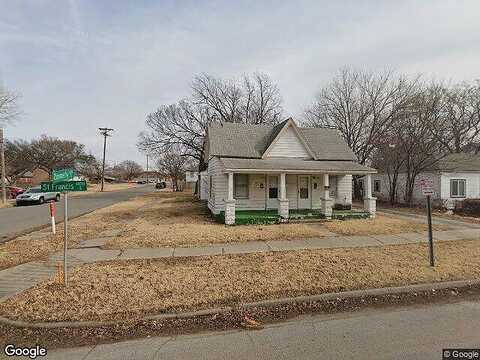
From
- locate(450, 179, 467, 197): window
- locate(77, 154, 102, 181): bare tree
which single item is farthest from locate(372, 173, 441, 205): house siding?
locate(77, 154, 102, 181): bare tree

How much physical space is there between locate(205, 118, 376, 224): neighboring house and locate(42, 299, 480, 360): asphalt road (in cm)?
1024

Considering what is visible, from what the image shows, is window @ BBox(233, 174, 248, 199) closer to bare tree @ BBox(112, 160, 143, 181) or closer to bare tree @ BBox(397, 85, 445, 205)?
bare tree @ BBox(397, 85, 445, 205)

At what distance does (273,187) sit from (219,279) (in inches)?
441

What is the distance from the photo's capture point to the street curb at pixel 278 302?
4293 mm

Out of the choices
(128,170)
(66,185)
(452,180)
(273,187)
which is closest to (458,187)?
(452,180)

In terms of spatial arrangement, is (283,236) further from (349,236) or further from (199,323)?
(199,323)

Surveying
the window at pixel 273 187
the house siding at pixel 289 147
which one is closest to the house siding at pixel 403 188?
the house siding at pixel 289 147

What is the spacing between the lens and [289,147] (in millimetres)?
17109

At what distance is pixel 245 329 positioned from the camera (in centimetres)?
425

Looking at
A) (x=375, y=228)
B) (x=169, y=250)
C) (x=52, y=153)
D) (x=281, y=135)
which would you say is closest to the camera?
(x=169, y=250)

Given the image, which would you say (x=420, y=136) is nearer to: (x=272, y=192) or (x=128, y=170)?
(x=272, y=192)

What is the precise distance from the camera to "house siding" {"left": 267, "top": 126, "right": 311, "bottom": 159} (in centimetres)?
1697

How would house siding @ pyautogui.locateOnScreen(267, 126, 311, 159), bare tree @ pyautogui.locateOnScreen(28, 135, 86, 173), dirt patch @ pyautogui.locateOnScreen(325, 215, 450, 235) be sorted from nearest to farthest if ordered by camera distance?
dirt patch @ pyautogui.locateOnScreen(325, 215, 450, 235) → house siding @ pyautogui.locateOnScreen(267, 126, 311, 159) → bare tree @ pyautogui.locateOnScreen(28, 135, 86, 173)

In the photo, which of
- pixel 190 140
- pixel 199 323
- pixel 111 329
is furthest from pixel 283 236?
pixel 190 140
